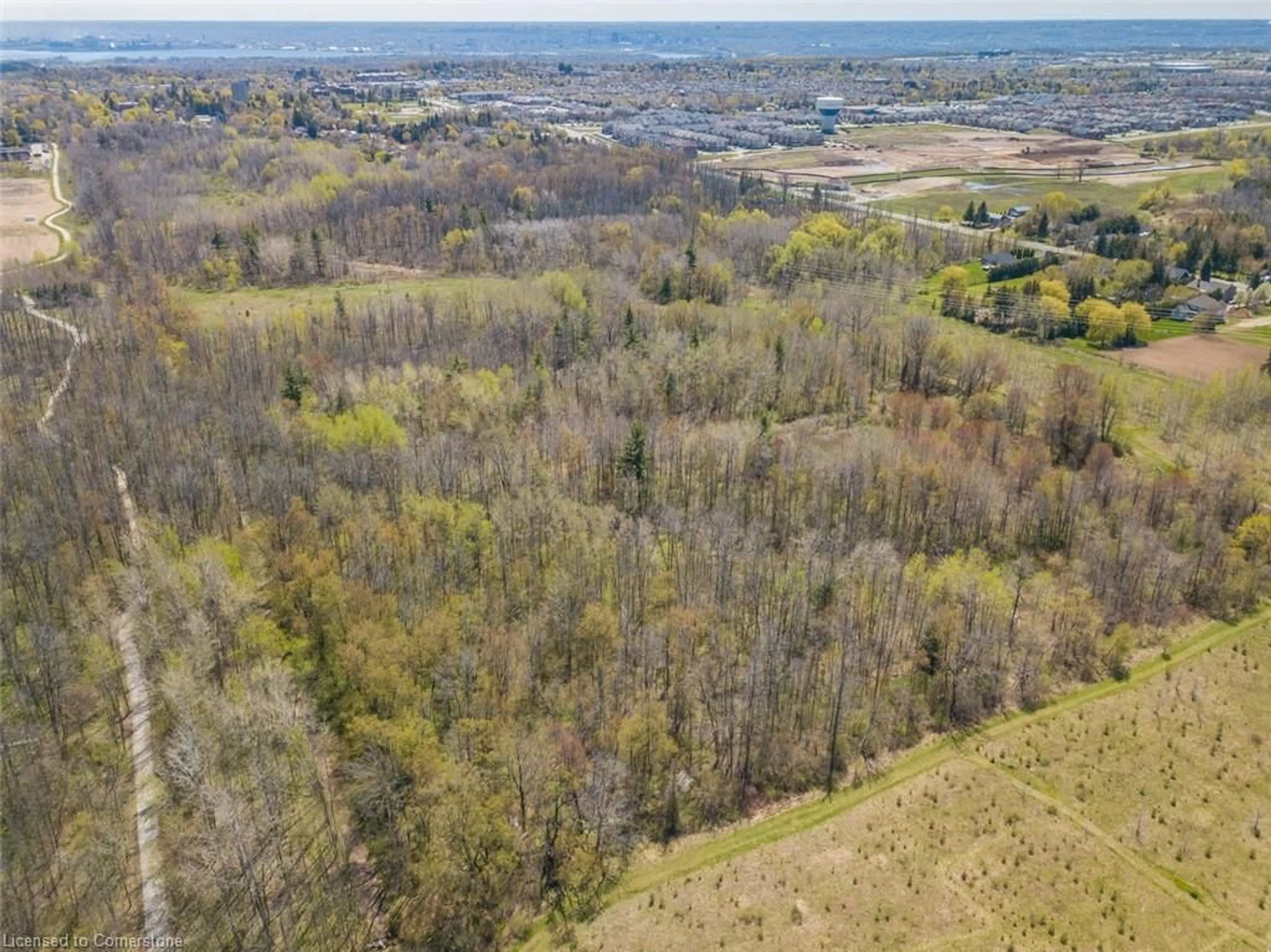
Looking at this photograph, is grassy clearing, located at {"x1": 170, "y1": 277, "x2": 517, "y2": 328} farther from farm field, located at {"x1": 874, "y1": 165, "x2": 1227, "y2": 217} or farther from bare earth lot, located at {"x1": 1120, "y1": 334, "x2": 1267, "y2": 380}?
farm field, located at {"x1": 874, "y1": 165, "x2": 1227, "y2": 217}

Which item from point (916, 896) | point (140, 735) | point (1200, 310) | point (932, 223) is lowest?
point (916, 896)

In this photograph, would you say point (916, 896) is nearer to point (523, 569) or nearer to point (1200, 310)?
point (523, 569)

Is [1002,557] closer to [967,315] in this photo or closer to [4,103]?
[967,315]

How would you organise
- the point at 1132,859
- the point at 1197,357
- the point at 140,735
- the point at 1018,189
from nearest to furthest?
the point at 1132,859, the point at 140,735, the point at 1197,357, the point at 1018,189

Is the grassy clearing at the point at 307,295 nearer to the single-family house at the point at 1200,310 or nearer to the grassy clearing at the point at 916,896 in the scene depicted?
the single-family house at the point at 1200,310

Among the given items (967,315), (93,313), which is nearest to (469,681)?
(93,313)

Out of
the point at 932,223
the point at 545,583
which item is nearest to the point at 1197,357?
the point at 932,223

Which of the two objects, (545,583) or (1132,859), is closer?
(1132,859)
